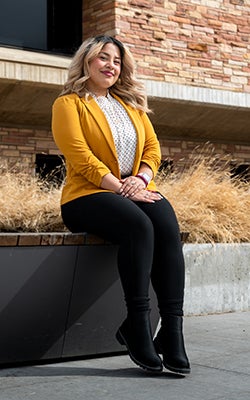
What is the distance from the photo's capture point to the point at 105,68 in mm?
4539

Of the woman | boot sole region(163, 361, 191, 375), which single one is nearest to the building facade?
the woman

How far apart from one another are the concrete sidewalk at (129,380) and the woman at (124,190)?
0.13 m

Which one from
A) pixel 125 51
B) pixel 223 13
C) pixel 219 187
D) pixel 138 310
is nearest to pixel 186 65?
pixel 223 13

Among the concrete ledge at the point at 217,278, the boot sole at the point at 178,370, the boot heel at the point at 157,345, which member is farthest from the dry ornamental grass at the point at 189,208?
the boot sole at the point at 178,370

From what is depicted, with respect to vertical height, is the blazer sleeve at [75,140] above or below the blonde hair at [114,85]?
below

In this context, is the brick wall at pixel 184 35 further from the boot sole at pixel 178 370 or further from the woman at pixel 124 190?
the boot sole at pixel 178 370

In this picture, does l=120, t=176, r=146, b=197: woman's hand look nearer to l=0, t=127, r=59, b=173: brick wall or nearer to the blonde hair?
the blonde hair

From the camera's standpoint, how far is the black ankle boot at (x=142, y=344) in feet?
12.7

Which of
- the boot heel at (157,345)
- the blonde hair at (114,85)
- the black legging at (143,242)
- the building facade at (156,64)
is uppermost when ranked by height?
the building facade at (156,64)

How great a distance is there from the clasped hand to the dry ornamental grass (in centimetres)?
161

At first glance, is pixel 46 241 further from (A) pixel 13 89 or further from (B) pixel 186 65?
(B) pixel 186 65

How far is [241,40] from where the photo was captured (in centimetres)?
Answer: 1498

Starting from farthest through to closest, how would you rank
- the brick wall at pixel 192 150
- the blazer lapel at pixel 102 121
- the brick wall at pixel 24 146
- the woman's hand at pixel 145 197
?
the brick wall at pixel 192 150 → the brick wall at pixel 24 146 → the blazer lapel at pixel 102 121 → the woman's hand at pixel 145 197

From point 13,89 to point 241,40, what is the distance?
487cm
